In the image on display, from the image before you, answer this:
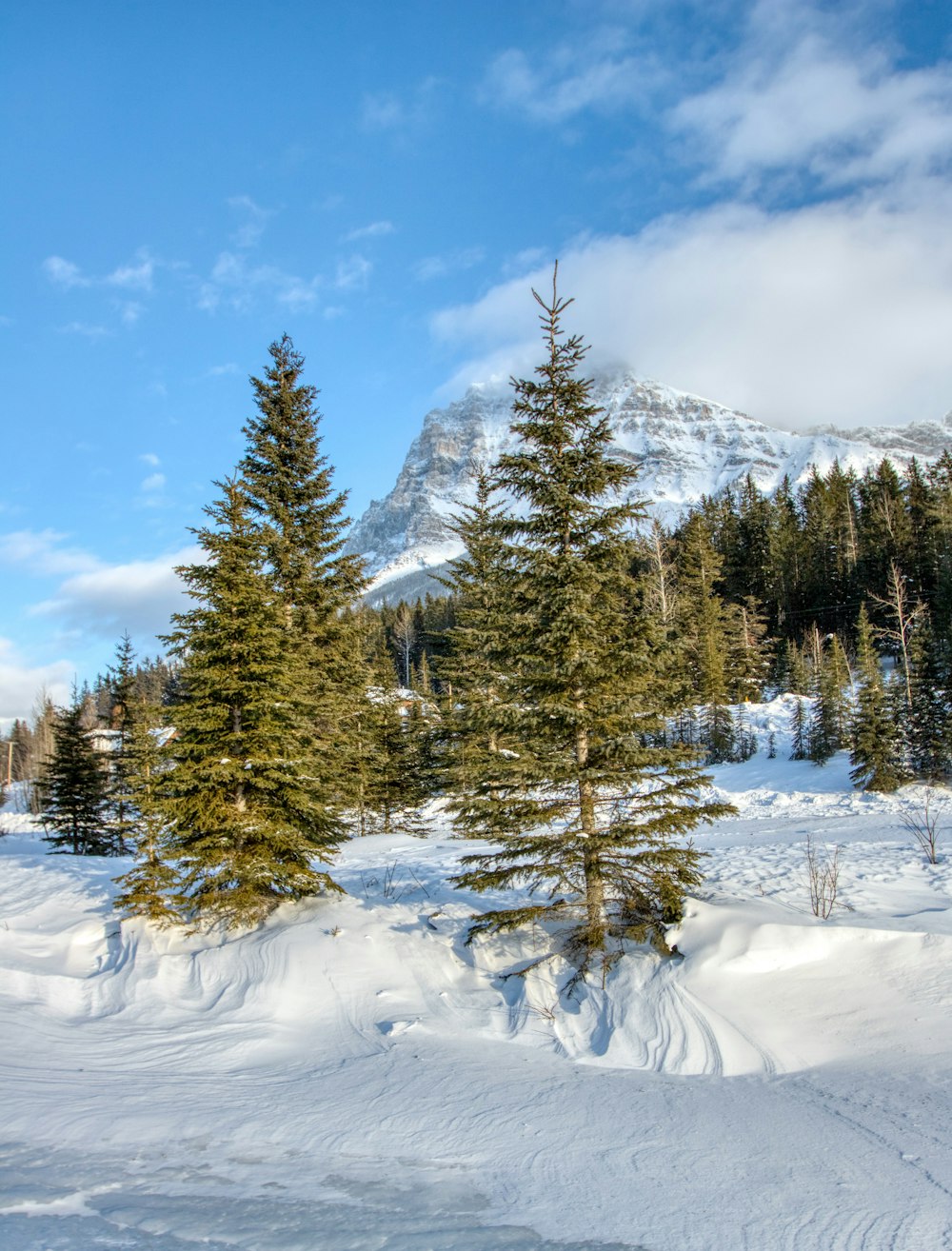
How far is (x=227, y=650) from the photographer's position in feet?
32.5

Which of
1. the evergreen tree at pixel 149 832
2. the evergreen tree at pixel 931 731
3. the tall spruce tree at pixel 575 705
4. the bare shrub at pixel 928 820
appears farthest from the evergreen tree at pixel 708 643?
the evergreen tree at pixel 149 832

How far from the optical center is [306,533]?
16.7 meters

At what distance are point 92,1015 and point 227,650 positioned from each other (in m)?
4.80

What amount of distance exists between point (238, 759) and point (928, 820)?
13.2 m

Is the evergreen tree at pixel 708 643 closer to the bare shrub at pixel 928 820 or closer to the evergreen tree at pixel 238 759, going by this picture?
the bare shrub at pixel 928 820

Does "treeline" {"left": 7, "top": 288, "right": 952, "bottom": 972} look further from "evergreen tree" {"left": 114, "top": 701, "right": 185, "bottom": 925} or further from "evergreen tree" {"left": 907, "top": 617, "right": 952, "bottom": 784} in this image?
"evergreen tree" {"left": 907, "top": 617, "right": 952, "bottom": 784}

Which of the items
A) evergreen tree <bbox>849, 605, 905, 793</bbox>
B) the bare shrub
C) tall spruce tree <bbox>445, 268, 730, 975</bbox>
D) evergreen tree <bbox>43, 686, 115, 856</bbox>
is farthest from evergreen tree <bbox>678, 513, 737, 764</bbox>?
evergreen tree <bbox>43, 686, 115, 856</bbox>

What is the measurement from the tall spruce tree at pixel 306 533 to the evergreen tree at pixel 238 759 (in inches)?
210

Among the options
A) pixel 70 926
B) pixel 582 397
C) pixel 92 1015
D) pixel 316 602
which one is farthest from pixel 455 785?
pixel 582 397

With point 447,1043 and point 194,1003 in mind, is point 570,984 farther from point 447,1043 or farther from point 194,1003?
point 194,1003

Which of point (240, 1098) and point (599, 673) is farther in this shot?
point (599, 673)

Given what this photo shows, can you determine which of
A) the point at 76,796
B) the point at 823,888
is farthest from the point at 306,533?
the point at 76,796

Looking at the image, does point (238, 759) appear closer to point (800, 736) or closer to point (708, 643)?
point (800, 736)

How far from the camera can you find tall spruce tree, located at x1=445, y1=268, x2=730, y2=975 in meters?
7.65
